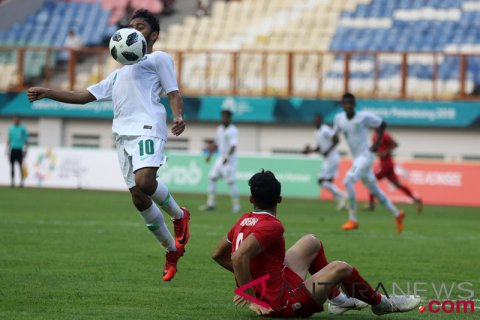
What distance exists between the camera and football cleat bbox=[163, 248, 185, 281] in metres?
10.0

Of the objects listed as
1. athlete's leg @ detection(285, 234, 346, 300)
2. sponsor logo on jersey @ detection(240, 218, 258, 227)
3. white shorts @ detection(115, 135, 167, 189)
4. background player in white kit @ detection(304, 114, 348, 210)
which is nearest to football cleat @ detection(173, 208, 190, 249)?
white shorts @ detection(115, 135, 167, 189)

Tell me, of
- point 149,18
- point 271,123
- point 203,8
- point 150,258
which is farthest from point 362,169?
point 203,8

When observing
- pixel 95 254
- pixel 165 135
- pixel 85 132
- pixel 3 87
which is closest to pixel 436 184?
pixel 85 132

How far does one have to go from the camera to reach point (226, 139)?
972 inches

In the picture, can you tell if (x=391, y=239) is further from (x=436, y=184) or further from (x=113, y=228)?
(x=436, y=184)

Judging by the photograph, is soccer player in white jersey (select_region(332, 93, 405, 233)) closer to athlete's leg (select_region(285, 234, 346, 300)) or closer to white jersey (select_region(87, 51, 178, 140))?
white jersey (select_region(87, 51, 178, 140))

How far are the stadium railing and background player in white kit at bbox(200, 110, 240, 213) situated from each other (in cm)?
953

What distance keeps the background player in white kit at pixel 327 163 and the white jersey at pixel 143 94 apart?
15785 millimetres

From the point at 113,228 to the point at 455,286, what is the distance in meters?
8.02

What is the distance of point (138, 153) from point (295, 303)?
8.67 ft

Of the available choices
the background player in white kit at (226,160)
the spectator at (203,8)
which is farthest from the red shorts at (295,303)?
the spectator at (203,8)

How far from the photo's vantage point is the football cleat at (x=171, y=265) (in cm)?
1002

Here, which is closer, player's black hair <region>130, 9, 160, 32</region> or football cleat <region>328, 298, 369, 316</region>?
football cleat <region>328, 298, 369, 316</region>

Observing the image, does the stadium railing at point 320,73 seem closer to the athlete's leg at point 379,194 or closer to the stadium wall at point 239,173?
the stadium wall at point 239,173
